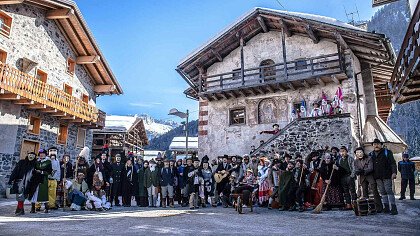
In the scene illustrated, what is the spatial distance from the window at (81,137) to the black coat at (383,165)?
17.4 metres

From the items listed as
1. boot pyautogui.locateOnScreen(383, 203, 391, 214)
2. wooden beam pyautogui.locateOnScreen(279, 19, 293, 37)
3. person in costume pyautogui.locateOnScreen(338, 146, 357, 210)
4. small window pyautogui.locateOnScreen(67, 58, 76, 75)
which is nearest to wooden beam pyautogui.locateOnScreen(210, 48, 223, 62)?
wooden beam pyautogui.locateOnScreen(279, 19, 293, 37)

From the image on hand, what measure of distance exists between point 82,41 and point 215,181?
44.5ft

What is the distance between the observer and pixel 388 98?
Result: 19.4m

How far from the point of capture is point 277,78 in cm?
1694

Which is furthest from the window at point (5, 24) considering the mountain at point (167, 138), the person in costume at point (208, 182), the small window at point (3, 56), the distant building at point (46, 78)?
the mountain at point (167, 138)

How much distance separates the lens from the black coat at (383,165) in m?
7.30

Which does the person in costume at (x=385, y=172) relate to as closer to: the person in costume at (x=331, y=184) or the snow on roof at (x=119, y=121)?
the person in costume at (x=331, y=184)

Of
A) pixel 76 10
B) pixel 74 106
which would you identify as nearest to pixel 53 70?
pixel 74 106

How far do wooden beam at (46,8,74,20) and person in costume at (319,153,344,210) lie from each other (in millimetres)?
15172

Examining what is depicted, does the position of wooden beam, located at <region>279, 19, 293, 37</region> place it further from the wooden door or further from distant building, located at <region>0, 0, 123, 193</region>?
the wooden door

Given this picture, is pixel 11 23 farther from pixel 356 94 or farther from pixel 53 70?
pixel 356 94

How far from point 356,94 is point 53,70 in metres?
16.2

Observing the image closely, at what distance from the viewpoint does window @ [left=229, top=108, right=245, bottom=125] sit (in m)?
17.8

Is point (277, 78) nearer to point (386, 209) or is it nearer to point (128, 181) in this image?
point (128, 181)
